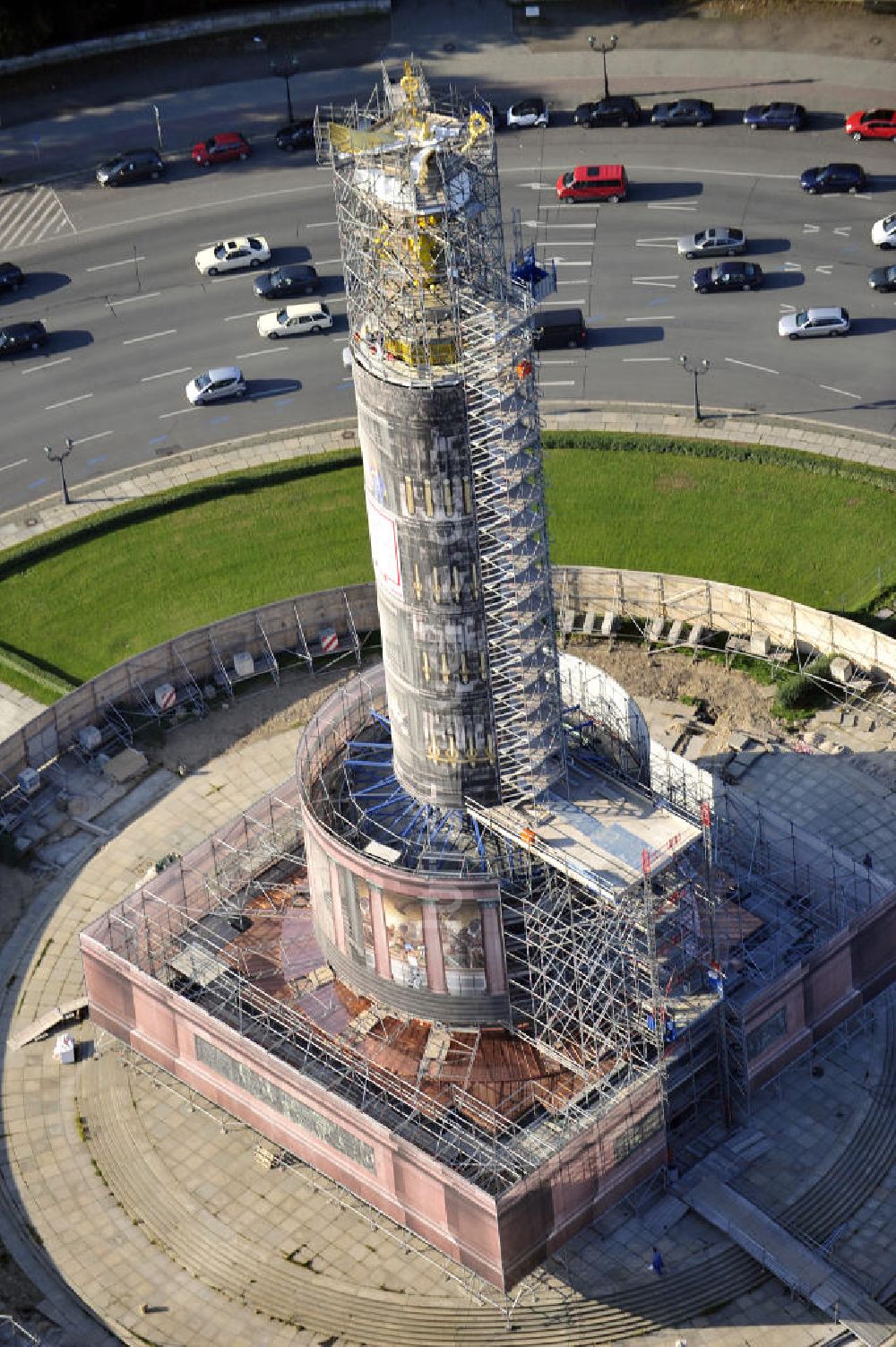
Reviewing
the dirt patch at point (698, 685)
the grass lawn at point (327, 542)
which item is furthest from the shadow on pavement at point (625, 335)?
the dirt patch at point (698, 685)

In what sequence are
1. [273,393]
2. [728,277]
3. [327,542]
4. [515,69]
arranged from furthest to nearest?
[515,69], [728,277], [273,393], [327,542]

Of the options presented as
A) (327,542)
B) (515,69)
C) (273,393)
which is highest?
(515,69)

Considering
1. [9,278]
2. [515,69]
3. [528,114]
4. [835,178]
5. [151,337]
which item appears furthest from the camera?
[515,69]

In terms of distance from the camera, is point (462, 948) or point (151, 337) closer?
point (462, 948)

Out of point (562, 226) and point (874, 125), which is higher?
point (874, 125)

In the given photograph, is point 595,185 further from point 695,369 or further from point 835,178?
point 695,369

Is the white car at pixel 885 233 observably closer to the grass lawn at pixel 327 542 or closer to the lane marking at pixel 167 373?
the grass lawn at pixel 327 542

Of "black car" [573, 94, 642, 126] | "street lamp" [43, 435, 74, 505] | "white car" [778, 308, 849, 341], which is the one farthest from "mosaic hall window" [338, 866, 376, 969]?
"black car" [573, 94, 642, 126]

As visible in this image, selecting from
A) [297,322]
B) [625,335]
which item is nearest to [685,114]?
[625,335]
